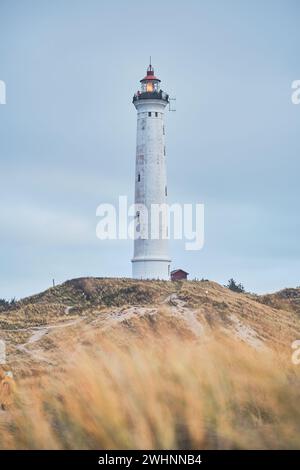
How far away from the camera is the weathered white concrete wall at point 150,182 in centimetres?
4672

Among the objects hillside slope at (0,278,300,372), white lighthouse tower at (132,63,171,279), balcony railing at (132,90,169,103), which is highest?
balcony railing at (132,90,169,103)

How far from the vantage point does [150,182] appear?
46.7 meters

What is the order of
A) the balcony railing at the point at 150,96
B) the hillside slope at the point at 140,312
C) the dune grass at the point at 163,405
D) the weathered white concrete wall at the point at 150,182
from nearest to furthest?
the dune grass at the point at 163,405
the hillside slope at the point at 140,312
the weathered white concrete wall at the point at 150,182
the balcony railing at the point at 150,96

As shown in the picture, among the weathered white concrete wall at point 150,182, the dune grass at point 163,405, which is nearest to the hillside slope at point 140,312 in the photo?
the weathered white concrete wall at point 150,182

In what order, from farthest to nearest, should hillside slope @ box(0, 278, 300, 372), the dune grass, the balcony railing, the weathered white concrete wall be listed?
the balcony railing
the weathered white concrete wall
hillside slope @ box(0, 278, 300, 372)
the dune grass

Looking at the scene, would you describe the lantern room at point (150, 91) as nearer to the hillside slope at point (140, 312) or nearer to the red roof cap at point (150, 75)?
the red roof cap at point (150, 75)

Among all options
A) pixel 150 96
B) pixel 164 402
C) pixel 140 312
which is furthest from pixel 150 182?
pixel 164 402

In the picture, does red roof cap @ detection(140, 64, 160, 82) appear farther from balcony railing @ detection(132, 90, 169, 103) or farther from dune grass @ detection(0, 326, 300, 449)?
dune grass @ detection(0, 326, 300, 449)

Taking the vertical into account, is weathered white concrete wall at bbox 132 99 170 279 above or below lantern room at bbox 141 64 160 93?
below

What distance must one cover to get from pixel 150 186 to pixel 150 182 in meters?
0.23

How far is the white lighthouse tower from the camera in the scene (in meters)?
46.8

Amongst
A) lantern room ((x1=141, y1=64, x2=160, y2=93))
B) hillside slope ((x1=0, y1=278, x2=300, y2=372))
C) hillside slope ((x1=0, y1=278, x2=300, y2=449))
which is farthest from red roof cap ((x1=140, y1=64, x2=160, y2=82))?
hillside slope ((x1=0, y1=278, x2=300, y2=449))
